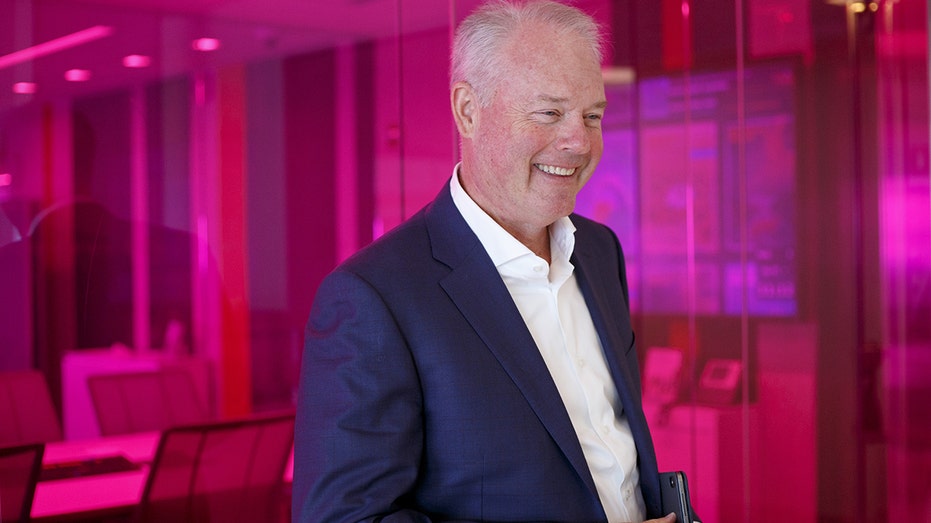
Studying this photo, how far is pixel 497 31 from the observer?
1784 millimetres

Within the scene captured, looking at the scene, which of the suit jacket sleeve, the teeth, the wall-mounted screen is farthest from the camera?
the wall-mounted screen

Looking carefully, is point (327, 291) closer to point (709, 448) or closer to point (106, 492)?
point (106, 492)

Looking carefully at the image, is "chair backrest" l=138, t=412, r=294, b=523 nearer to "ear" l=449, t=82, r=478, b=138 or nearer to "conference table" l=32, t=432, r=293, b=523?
"conference table" l=32, t=432, r=293, b=523

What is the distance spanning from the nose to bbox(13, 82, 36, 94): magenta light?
3.58ft

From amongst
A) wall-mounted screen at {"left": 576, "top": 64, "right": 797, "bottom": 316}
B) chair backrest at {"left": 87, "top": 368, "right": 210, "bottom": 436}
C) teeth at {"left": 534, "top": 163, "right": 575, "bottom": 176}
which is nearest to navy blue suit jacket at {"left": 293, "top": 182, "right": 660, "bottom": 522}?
teeth at {"left": 534, "top": 163, "right": 575, "bottom": 176}

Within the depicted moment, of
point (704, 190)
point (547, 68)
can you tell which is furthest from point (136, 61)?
point (704, 190)

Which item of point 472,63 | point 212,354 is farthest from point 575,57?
point 212,354

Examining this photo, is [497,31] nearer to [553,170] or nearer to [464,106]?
[464,106]

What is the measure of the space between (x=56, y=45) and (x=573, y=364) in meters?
1.24

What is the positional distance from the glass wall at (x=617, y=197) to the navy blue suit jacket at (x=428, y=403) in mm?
721

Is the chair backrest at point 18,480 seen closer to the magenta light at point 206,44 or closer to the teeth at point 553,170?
the magenta light at point 206,44

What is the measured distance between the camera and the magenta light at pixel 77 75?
214 centimetres

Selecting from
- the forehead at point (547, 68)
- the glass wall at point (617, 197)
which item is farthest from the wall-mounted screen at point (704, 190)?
the forehead at point (547, 68)

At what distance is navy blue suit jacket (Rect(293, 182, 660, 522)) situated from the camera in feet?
5.08
